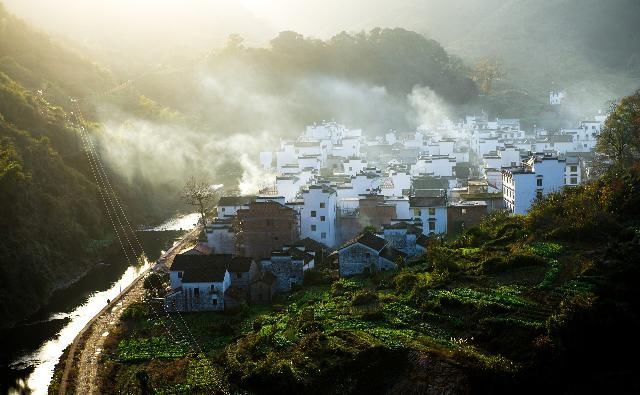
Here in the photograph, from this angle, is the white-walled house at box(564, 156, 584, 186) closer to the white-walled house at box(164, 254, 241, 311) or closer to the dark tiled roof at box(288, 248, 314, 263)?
the dark tiled roof at box(288, 248, 314, 263)

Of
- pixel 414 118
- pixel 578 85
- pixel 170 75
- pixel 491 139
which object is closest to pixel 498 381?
pixel 491 139

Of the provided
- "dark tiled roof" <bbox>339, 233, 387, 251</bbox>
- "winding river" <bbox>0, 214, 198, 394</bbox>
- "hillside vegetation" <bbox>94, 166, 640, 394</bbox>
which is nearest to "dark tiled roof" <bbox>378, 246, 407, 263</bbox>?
"dark tiled roof" <bbox>339, 233, 387, 251</bbox>

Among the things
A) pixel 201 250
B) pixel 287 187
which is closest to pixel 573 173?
pixel 287 187

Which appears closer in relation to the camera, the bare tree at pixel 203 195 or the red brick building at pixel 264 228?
the red brick building at pixel 264 228

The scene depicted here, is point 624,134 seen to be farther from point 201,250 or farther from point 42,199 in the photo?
point 42,199

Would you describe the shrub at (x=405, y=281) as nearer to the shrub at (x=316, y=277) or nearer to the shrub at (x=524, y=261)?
the shrub at (x=524, y=261)

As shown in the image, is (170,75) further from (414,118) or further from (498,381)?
(498,381)

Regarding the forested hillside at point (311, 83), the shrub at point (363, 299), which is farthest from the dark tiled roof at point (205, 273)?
the forested hillside at point (311, 83)
